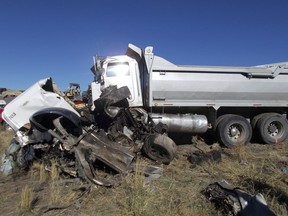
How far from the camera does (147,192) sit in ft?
17.0

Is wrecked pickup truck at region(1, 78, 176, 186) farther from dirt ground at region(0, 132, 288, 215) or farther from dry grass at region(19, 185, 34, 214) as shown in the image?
dry grass at region(19, 185, 34, 214)

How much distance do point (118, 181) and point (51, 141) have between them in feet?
6.27

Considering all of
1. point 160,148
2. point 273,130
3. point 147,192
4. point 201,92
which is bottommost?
point 273,130

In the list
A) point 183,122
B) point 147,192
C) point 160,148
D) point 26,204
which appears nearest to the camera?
point 26,204

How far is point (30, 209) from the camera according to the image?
15.9 feet

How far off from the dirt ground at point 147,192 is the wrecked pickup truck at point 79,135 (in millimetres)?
358

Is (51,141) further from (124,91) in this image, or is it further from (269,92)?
(269,92)

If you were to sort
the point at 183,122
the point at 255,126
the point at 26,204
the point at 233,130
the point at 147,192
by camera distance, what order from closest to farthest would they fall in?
the point at 26,204 < the point at 147,192 < the point at 183,122 < the point at 233,130 < the point at 255,126

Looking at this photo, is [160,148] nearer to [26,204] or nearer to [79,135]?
[79,135]

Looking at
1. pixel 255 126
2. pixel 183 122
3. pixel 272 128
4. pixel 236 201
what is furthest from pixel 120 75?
pixel 236 201

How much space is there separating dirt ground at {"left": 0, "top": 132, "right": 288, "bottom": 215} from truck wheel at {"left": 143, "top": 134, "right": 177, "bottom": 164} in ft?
1.20

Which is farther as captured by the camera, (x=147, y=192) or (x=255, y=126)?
(x=255, y=126)

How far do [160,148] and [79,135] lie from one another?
1.88 meters

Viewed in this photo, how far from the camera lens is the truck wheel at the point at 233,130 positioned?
32.6 feet
